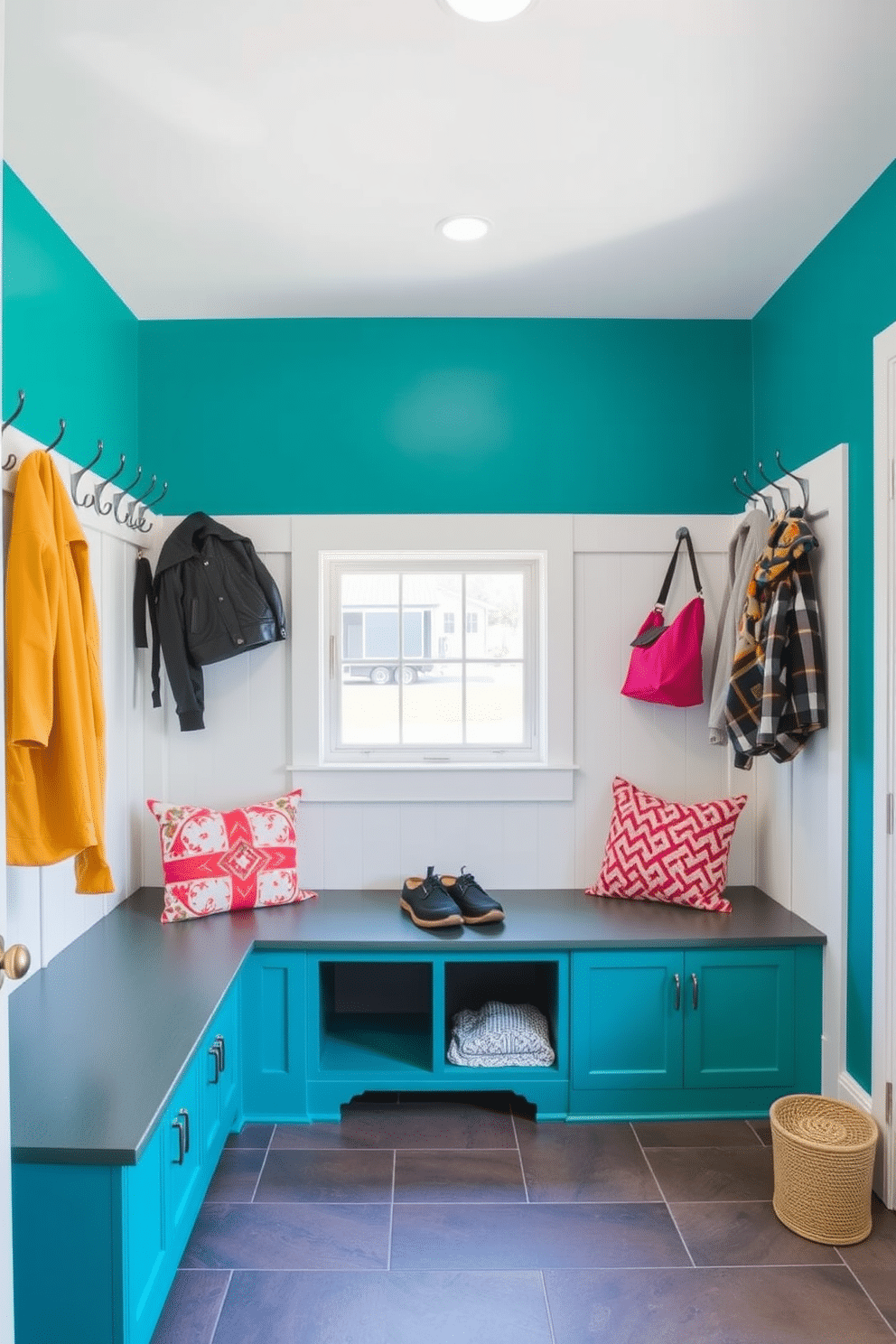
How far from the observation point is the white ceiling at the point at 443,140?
1818mm

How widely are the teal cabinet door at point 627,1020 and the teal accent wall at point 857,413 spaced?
49 cm

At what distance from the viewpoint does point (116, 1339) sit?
1613 mm

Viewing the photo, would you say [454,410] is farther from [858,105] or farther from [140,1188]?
[140,1188]

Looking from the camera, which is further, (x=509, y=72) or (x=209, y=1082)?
(x=209, y=1082)

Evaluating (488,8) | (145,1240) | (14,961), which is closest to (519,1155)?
(145,1240)

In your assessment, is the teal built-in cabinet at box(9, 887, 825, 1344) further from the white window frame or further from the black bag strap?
the black bag strap

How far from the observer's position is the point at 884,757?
7.65ft

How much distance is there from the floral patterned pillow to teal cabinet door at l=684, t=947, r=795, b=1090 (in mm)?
1299

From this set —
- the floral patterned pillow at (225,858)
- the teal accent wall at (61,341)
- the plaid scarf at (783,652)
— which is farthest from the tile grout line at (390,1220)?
the teal accent wall at (61,341)

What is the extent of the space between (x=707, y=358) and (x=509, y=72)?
5.18 feet

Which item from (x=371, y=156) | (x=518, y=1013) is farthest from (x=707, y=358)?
(x=518, y=1013)

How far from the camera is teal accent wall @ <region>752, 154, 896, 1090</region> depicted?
7.84 ft

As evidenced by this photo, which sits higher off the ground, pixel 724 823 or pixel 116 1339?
pixel 724 823

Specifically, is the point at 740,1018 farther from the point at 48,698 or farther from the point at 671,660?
the point at 48,698
